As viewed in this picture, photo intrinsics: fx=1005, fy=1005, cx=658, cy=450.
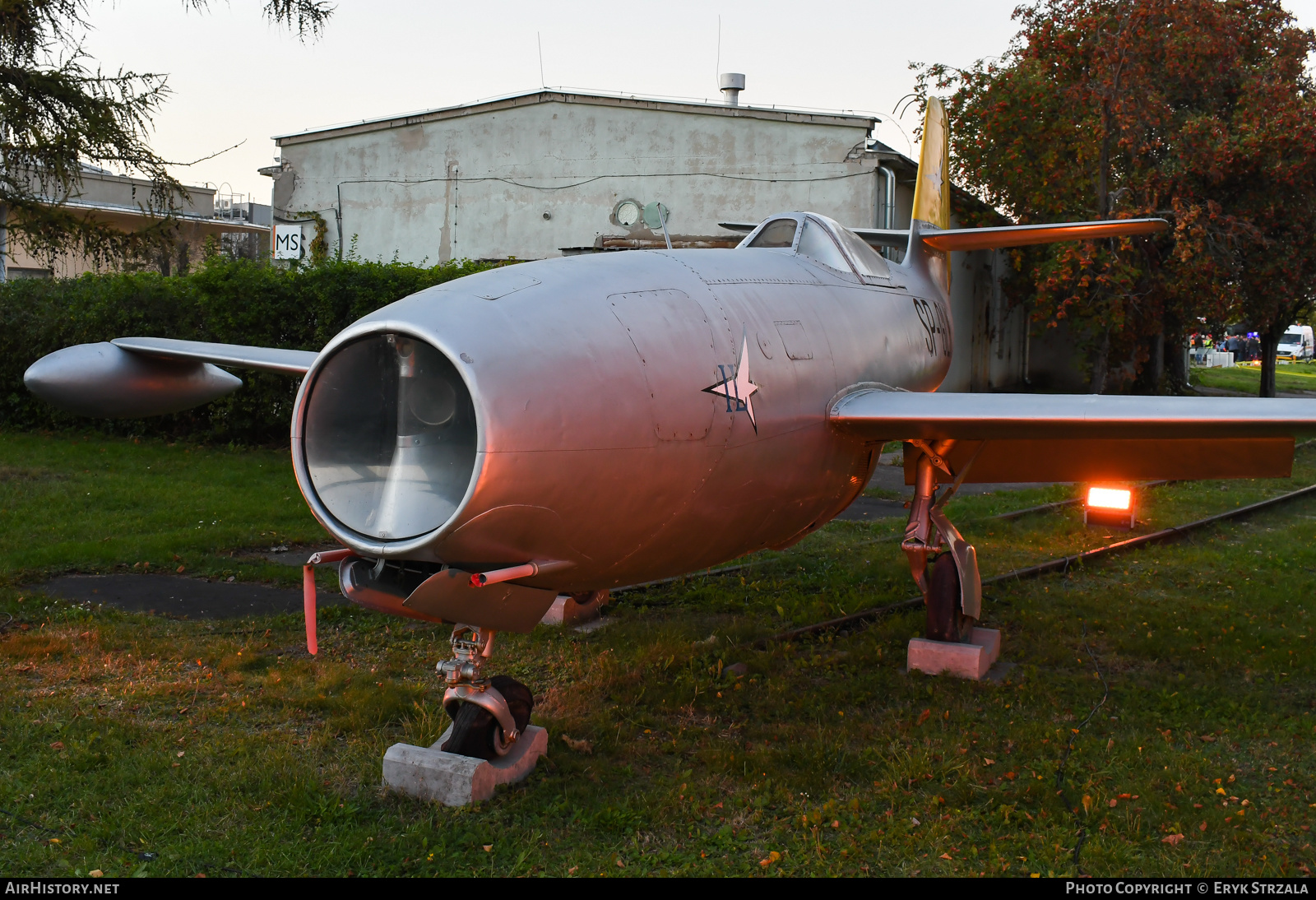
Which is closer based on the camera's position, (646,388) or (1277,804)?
(646,388)

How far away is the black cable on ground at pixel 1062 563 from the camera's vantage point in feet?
24.0

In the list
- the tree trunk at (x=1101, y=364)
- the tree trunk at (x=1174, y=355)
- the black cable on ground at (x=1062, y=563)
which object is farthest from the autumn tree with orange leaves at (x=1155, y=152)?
the black cable on ground at (x=1062, y=563)

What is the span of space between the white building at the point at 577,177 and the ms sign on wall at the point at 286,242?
368 mm

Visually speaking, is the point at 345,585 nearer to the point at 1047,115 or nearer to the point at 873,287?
the point at 873,287

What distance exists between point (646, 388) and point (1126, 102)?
67.1 feet

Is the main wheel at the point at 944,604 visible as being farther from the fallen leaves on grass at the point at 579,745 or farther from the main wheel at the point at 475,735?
the main wheel at the point at 475,735

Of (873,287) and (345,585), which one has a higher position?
(873,287)

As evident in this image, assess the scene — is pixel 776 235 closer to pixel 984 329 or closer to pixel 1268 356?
pixel 984 329

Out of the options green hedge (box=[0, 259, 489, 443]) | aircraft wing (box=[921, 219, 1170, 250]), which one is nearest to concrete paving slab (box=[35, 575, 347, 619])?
aircraft wing (box=[921, 219, 1170, 250])

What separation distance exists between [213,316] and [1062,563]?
13.0 meters

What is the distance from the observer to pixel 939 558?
6.71m

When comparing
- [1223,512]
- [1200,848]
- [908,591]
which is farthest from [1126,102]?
[1200,848]

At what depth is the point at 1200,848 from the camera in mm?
4090
